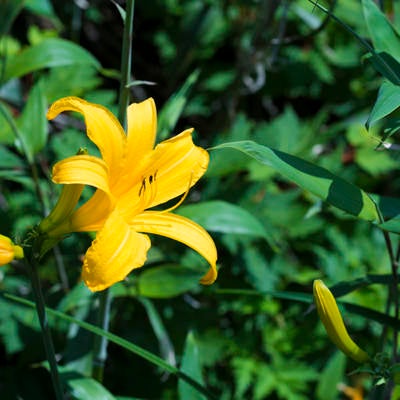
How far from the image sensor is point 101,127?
887mm

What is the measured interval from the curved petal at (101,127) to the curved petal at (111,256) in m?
0.10

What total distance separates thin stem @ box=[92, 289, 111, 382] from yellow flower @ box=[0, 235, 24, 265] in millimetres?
366

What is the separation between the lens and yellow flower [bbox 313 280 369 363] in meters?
0.86

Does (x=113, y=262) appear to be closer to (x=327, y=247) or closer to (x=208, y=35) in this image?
(x=327, y=247)

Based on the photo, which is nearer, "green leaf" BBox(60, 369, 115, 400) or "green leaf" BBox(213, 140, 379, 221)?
"green leaf" BBox(213, 140, 379, 221)

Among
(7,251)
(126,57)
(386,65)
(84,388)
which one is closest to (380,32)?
(386,65)

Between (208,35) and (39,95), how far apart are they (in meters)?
0.90

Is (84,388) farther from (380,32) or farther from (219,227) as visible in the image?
(380,32)

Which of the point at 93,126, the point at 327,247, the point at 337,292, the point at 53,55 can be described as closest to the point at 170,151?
the point at 93,126

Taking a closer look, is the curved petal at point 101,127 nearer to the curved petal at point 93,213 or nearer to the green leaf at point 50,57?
the curved petal at point 93,213

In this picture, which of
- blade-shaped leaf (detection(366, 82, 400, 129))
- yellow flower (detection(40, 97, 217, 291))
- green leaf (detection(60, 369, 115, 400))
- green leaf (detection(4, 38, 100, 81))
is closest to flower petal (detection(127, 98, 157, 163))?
yellow flower (detection(40, 97, 217, 291))

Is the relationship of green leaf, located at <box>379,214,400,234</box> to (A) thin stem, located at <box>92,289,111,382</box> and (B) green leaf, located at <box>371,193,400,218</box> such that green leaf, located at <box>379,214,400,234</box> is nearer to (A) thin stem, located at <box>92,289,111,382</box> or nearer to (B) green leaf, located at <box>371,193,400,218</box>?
(B) green leaf, located at <box>371,193,400,218</box>

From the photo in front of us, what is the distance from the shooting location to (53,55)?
156 centimetres

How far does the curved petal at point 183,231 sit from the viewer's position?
876mm
